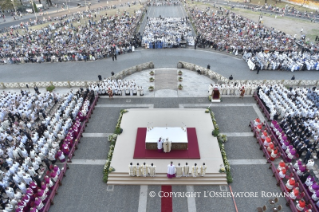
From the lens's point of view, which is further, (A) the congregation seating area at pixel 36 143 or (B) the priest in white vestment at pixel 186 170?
(B) the priest in white vestment at pixel 186 170

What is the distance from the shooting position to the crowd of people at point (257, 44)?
32.7m

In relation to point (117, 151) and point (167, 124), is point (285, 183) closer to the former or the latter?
point (167, 124)

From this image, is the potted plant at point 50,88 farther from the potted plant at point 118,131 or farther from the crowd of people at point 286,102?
the crowd of people at point 286,102

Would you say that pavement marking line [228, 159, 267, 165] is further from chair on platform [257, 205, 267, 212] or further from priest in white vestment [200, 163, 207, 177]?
chair on platform [257, 205, 267, 212]

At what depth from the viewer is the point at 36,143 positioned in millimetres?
19594

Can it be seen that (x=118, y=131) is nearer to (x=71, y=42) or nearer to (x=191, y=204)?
(x=191, y=204)

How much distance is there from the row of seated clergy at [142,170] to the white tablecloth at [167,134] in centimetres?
270

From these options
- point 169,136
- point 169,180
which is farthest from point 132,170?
point 169,136

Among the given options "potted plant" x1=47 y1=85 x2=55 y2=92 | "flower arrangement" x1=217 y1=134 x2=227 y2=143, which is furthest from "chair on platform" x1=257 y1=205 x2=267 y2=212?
"potted plant" x1=47 y1=85 x2=55 y2=92

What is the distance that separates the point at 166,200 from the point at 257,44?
3404cm

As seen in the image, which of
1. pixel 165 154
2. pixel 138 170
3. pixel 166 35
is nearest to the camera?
pixel 138 170

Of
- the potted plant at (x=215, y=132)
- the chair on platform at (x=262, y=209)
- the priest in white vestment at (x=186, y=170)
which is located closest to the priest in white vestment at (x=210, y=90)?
the potted plant at (x=215, y=132)

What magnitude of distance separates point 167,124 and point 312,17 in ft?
201

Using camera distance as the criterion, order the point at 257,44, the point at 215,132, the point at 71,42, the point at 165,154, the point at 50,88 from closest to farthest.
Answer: the point at 165,154, the point at 215,132, the point at 50,88, the point at 257,44, the point at 71,42
